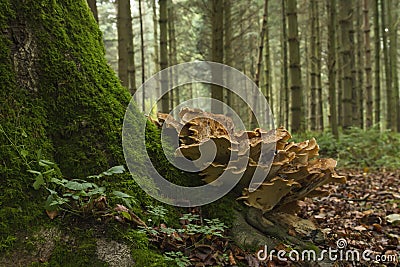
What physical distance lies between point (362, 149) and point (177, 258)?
939 centimetres

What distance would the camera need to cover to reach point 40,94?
2.74 m

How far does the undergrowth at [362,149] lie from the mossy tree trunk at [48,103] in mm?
8196

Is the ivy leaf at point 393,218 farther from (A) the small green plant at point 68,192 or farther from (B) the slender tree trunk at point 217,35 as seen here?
(B) the slender tree trunk at point 217,35

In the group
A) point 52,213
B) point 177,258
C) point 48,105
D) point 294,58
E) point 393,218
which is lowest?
point 393,218

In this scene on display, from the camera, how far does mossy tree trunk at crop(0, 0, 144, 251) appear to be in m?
2.49

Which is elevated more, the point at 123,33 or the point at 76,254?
the point at 123,33

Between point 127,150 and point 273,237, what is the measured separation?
1.26 meters

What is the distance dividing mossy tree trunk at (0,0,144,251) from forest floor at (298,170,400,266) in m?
1.81

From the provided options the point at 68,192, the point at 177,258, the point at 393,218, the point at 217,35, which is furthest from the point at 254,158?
the point at 217,35

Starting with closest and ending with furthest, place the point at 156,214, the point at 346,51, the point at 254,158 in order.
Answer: the point at 156,214, the point at 254,158, the point at 346,51

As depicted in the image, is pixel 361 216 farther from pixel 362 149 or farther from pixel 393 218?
pixel 362 149

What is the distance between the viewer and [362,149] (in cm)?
1070

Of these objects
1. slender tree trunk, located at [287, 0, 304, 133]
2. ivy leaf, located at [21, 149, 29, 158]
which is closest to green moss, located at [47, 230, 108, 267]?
ivy leaf, located at [21, 149, 29, 158]

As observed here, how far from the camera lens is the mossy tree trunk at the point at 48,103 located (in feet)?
8.18
